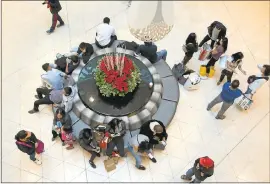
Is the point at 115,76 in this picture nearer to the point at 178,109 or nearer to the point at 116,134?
the point at 116,134

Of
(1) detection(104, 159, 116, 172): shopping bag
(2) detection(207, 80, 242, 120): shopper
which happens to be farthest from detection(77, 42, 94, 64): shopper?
(2) detection(207, 80, 242, 120): shopper

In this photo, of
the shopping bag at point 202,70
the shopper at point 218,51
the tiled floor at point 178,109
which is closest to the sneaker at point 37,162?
the tiled floor at point 178,109

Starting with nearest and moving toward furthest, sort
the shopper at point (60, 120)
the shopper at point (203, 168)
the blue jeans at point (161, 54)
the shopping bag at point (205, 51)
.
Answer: the shopper at point (203, 168) → the shopper at point (60, 120) → the blue jeans at point (161, 54) → the shopping bag at point (205, 51)

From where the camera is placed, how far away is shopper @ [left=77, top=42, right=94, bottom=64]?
674 cm

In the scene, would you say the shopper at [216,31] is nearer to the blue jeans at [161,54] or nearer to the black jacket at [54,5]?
the blue jeans at [161,54]

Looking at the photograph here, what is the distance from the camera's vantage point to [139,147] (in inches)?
224

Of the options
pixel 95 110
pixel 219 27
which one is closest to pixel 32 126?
pixel 95 110

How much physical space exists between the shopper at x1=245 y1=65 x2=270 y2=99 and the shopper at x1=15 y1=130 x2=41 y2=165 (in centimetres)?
426

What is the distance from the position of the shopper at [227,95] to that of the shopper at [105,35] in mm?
2494

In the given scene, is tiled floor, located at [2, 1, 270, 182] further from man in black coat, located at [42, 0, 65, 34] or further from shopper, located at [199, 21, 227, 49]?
shopper, located at [199, 21, 227, 49]

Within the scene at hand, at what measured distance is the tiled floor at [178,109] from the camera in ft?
20.2

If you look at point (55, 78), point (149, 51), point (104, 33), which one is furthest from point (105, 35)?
point (55, 78)

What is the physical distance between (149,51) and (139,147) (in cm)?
214

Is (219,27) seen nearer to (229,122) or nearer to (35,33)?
(229,122)
